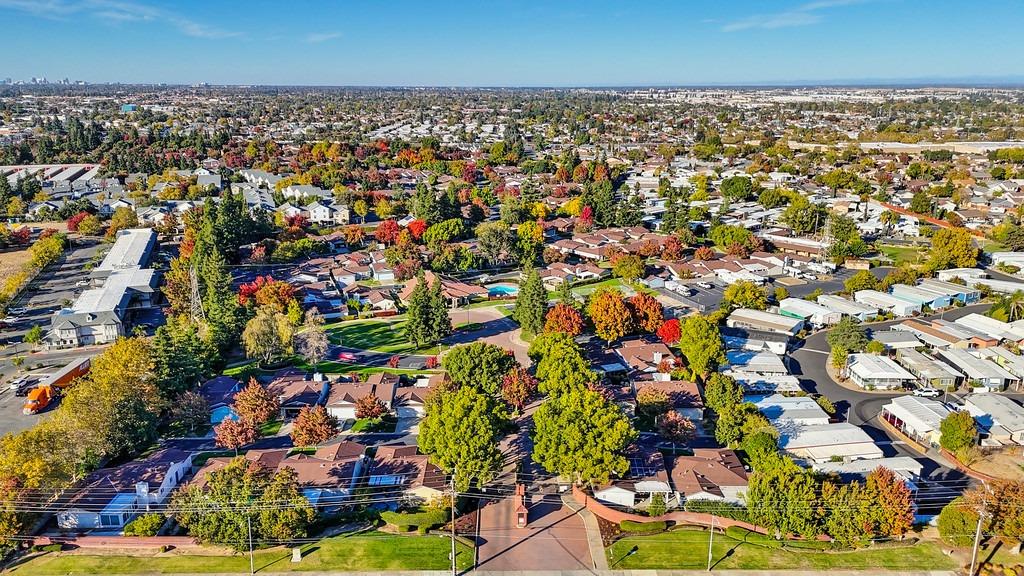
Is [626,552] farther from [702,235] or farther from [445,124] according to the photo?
[445,124]

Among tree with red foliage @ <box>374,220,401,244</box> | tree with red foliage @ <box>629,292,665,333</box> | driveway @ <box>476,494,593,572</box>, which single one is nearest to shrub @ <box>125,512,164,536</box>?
driveway @ <box>476,494,593,572</box>

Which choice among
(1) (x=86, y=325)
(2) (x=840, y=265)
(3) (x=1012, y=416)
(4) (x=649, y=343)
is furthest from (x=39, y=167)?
(3) (x=1012, y=416)

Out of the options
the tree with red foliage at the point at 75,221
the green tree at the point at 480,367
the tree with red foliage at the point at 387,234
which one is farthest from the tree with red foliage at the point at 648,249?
the tree with red foliage at the point at 75,221

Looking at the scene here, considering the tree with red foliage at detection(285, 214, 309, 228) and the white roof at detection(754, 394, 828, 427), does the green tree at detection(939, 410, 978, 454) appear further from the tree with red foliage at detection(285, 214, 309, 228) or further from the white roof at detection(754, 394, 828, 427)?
the tree with red foliage at detection(285, 214, 309, 228)

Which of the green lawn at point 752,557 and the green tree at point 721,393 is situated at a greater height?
the green tree at point 721,393

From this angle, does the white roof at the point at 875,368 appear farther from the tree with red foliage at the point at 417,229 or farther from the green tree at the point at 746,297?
the tree with red foliage at the point at 417,229

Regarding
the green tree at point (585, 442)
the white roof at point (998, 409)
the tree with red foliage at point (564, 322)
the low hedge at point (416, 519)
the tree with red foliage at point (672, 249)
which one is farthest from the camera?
the tree with red foliage at point (672, 249)

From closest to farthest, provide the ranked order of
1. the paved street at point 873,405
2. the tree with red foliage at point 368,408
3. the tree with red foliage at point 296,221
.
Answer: the paved street at point 873,405, the tree with red foliage at point 368,408, the tree with red foliage at point 296,221

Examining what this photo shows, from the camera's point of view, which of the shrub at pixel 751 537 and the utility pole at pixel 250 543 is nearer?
the utility pole at pixel 250 543
